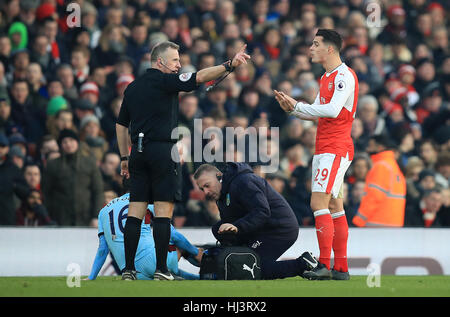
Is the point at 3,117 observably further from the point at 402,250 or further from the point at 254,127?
the point at 402,250

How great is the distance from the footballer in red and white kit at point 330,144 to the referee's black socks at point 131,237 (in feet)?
5.66

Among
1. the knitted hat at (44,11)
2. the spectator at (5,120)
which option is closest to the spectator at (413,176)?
the spectator at (5,120)

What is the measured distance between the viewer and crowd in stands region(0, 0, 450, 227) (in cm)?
1300

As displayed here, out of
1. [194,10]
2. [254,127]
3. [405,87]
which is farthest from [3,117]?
[405,87]

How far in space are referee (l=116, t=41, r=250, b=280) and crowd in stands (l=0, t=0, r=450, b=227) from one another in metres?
3.73

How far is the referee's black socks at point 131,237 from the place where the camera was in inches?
356

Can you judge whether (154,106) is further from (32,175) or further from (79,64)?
(79,64)

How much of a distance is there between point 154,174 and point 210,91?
6537 mm

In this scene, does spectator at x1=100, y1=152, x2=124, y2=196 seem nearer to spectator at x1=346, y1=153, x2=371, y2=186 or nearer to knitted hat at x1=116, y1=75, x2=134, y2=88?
knitted hat at x1=116, y1=75, x2=134, y2=88

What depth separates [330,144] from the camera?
9.22 metres

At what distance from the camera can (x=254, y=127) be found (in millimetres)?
15016

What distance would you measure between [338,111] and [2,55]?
7.48 meters

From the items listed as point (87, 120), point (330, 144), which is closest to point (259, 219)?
point (330, 144)

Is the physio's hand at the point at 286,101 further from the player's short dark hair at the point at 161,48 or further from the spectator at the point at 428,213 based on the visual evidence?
the spectator at the point at 428,213
